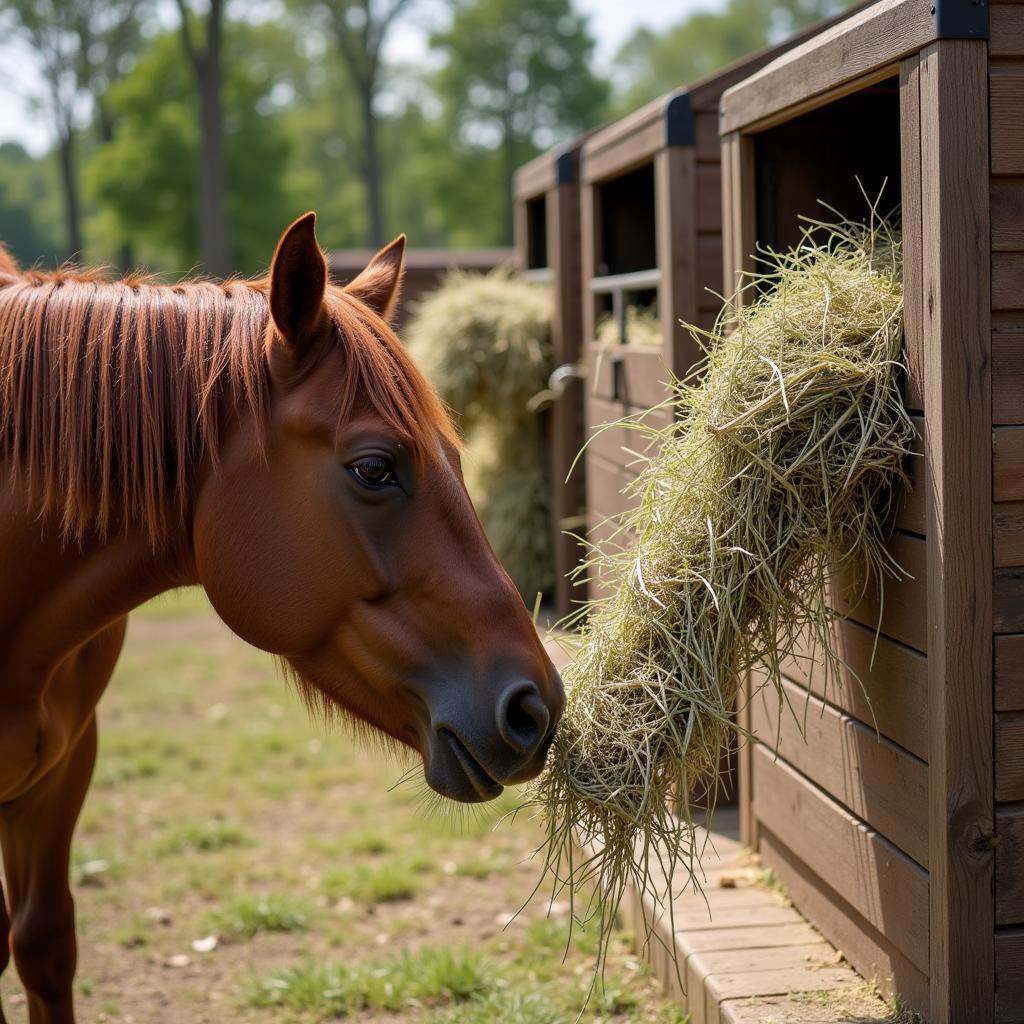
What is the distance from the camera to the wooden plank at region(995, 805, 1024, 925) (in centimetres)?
182

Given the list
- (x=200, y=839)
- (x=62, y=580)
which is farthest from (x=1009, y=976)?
(x=200, y=839)

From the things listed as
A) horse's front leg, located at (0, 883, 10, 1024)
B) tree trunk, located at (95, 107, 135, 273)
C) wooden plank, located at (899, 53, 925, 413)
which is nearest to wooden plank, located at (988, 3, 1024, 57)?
wooden plank, located at (899, 53, 925, 413)

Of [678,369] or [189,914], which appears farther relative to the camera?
[189,914]

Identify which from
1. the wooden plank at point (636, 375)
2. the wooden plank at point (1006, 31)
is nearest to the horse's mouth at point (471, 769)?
the wooden plank at point (1006, 31)

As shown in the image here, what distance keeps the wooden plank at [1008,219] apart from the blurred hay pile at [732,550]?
264 millimetres

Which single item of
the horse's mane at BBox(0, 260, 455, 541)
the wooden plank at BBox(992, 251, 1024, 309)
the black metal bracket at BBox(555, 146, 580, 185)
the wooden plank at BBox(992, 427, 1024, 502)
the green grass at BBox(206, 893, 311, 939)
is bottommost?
the green grass at BBox(206, 893, 311, 939)

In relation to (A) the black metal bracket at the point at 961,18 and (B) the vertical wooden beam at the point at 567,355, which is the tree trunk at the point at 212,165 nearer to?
(B) the vertical wooden beam at the point at 567,355

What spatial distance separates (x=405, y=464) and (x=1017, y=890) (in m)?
1.22

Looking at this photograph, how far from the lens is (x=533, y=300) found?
5.63m

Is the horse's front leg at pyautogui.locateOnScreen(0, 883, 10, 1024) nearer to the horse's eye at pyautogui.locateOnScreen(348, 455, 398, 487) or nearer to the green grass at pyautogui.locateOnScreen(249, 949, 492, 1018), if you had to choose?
the green grass at pyautogui.locateOnScreen(249, 949, 492, 1018)

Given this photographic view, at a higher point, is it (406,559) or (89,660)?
(406,559)

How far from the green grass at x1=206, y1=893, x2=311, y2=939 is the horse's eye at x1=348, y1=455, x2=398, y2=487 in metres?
2.21

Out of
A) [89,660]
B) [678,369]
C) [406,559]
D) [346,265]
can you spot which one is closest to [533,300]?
[678,369]

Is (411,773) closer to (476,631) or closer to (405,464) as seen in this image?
(476,631)
